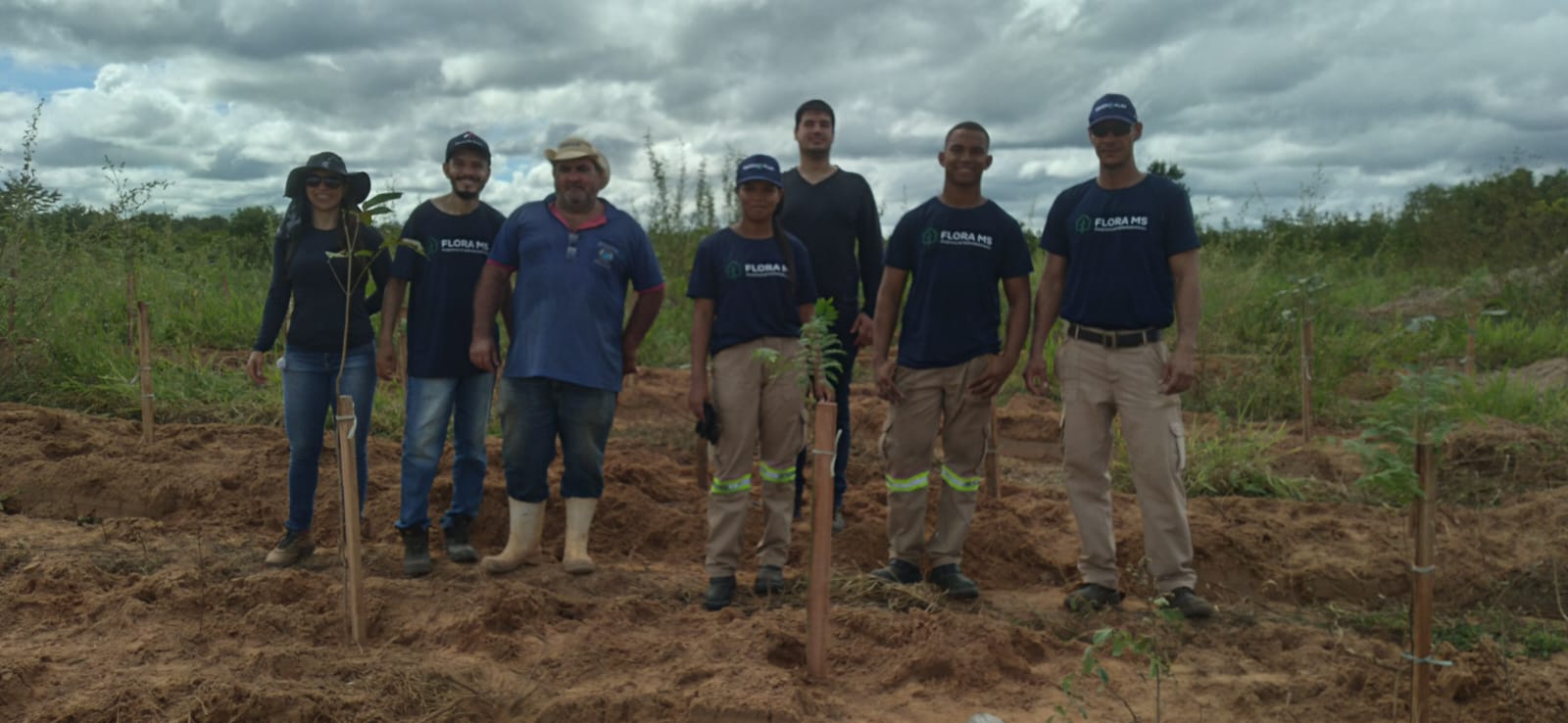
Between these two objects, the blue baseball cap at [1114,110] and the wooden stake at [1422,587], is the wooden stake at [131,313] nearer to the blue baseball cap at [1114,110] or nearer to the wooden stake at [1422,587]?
the blue baseball cap at [1114,110]

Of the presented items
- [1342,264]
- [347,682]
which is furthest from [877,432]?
[1342,264]

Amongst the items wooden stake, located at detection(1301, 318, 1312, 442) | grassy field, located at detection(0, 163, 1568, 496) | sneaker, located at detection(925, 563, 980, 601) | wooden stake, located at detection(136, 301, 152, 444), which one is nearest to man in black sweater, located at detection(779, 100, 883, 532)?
sneaker, located at detection(925, 563, 980, 601)

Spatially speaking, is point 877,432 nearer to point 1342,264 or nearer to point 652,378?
point 652,378

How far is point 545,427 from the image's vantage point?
4.62 meters

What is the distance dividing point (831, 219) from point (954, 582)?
1647mm

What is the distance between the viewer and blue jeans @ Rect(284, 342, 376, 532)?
4621 millimetres

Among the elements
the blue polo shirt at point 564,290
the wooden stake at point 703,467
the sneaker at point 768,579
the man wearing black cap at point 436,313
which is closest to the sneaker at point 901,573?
the sneaker at point 768,579

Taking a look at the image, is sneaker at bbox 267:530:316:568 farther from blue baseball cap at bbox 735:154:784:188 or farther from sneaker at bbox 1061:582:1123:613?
sneaker at bbox 1061:582:1123:613

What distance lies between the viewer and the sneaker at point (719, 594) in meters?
4.34

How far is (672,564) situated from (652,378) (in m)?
4.34

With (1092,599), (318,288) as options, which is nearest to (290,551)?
(318,288)

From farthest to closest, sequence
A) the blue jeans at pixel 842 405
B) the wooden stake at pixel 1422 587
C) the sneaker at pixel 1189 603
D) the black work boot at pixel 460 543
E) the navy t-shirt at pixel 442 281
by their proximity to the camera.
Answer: the blue jeans at pixel 842 405
the black work boot at pixel 460 543
the navy t-shirt at pixel 442 281
the sneaker at pixel 1189 603
the wooden stake at pixel 1422 587

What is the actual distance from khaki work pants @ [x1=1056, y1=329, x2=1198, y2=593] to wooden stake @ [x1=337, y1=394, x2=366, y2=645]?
260 cm

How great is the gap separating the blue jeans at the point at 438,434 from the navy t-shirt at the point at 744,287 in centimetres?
117
